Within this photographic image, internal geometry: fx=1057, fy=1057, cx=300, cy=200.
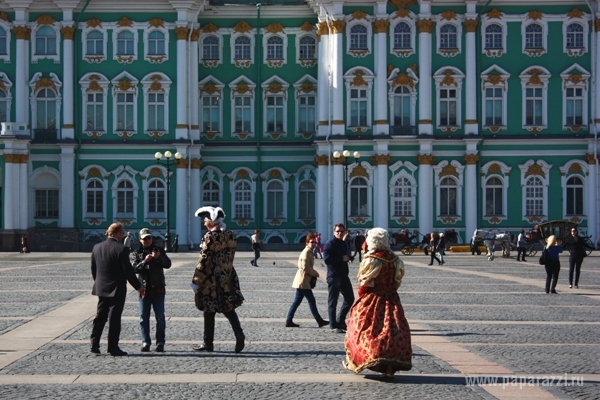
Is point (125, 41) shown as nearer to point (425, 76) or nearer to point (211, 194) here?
point (211, 194)

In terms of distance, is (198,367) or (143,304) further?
(143,304)

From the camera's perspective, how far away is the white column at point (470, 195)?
60.7m

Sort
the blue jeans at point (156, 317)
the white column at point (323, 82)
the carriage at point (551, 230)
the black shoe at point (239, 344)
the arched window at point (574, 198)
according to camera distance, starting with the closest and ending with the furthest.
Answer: the black shoe at point (239, 344)
the blue jeans at point (156, 317)
the carriage at point (551, 230)
the white column at point (323, 82)
the arched window at point (574, 198)

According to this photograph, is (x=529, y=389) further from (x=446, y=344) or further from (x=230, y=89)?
(x=230, y=89)

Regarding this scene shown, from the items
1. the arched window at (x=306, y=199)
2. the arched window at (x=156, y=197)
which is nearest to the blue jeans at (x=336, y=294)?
the arched window at (x=156, y=197)

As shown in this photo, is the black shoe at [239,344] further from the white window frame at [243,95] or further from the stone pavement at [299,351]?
the white window frame at [243,95]

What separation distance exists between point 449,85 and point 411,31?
380 centimetres

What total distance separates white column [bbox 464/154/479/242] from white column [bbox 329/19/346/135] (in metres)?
7.57

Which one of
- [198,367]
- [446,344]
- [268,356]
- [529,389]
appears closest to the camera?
[529,389]

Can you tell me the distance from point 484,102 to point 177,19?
1852 cm

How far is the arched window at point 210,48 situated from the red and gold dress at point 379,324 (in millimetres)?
51220

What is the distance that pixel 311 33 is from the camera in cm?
6381

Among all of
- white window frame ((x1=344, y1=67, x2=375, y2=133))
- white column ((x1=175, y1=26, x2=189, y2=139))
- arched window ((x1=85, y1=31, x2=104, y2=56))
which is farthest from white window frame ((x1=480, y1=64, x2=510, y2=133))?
arched window ((x1=85, y1=31, x2=104, y2=56))

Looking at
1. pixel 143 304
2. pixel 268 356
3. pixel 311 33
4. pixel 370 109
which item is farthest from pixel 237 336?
pixel 311 33
